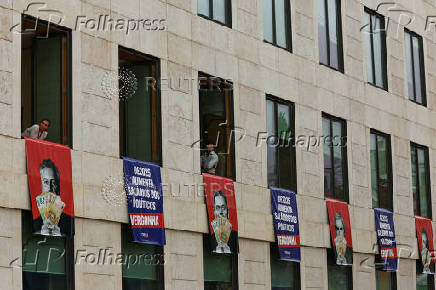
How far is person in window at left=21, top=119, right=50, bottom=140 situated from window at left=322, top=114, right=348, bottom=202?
43.6 ft

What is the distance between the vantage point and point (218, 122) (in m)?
31.5

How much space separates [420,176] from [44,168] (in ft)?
73.1

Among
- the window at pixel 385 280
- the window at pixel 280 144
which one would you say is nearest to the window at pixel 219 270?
the window at pixel 280 144

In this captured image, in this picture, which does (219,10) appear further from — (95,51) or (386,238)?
(386,238)

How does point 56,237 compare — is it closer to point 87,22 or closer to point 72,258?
point 72,258

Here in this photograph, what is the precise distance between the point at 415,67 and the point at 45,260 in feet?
77.1

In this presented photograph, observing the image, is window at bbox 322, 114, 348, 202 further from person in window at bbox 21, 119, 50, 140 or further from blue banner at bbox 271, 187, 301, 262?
person in window at bbox 21, 119, 50, 140

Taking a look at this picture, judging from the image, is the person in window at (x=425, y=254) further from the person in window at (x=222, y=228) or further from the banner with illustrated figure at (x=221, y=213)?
the person in window at (x=222, y=228)

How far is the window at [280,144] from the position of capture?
33750 millimetres

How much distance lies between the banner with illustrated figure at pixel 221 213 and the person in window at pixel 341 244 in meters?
6.26

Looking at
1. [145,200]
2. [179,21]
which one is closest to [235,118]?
[179,21]

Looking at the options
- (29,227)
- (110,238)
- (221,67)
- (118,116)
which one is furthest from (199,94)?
(29,227)

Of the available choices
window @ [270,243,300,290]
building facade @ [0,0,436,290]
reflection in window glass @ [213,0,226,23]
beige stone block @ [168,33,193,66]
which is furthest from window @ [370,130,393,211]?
beige stone block @ [168,33,193,66]

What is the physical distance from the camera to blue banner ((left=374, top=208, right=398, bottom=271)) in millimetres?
39000
